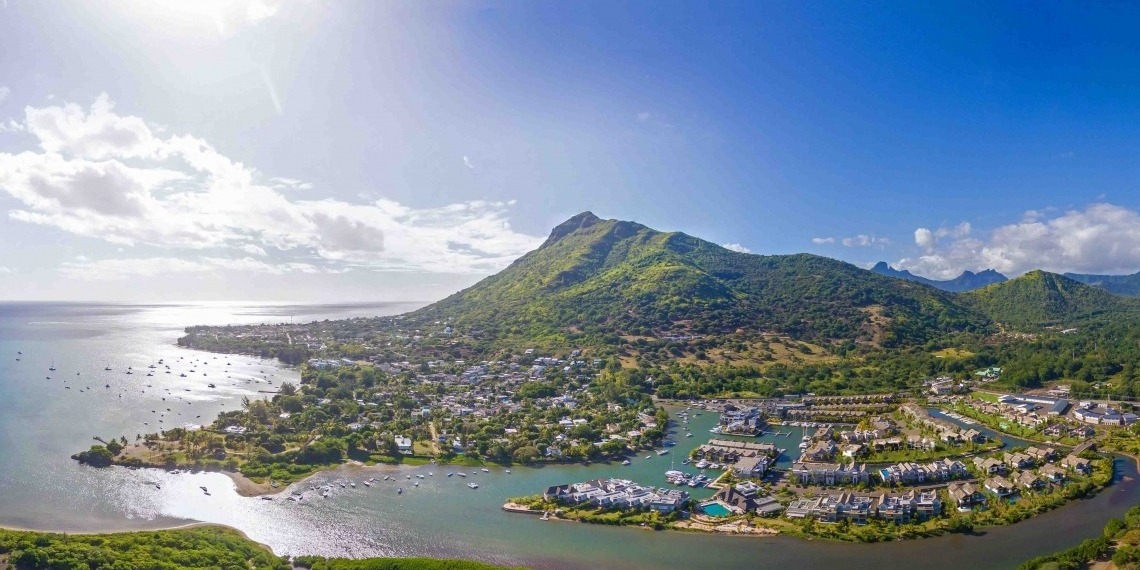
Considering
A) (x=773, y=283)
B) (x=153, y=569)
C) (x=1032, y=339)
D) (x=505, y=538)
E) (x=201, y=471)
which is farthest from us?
(x=773, y=283)

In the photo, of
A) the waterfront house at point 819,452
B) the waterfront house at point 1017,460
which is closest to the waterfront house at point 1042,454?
the waterfront house at point 1017,460

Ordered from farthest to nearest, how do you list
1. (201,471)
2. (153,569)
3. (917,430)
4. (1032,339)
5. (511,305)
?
(511,305) < (1032,339) < (917,430) < (201,471) < (153,569)

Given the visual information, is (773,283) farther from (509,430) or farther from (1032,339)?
(509,430)

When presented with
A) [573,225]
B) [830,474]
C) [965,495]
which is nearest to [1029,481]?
[965,495]

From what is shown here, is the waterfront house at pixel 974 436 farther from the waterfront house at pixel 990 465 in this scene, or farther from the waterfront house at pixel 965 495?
the waterfront house at pixel 965 495

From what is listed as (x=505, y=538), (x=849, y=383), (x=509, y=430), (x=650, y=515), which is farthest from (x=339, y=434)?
(x=849, y=383)
